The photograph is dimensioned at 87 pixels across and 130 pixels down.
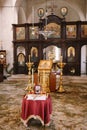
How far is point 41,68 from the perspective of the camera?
9148mm

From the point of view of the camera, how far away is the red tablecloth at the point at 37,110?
5234 mm

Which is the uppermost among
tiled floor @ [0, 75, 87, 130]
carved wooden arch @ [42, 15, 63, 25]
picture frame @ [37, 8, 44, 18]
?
picture frame @ [37, 8, 44, 18]

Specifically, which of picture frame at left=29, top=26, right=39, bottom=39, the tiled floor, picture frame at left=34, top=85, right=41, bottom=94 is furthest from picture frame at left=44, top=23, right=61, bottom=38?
picture frame at left=34, top=85, right=41, bottom=94

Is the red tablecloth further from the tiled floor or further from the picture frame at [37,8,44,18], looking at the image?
the picture frame at [37,8,44,18]

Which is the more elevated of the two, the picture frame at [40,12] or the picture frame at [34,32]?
the picture frame at [40,12]

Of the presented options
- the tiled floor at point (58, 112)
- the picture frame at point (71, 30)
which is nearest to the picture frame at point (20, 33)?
the picture frame at point (71, 30)

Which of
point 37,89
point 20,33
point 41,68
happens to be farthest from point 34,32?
point 37,89

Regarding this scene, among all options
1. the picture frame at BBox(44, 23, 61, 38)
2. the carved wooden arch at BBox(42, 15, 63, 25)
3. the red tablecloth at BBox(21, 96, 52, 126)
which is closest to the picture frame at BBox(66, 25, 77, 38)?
the picture frame at BBox(44, 23, 61, 38)

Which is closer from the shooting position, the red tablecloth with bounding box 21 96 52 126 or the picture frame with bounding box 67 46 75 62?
the red tablecloth with bounding box 21 96 52 126

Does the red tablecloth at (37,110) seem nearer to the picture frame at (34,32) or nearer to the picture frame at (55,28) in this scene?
the picture frame at (55,28)

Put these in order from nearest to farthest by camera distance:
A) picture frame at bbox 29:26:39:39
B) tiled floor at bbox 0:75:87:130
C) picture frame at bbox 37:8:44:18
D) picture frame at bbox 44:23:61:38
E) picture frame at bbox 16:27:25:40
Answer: tiled floor at bbox 0:75:87:130 < picture frame at bbox 44:23:61:38 < picture frame at bbox 29:26:39:39 < picture frame at bbox 16:27:25:40 < picture frame at bbox 37:8:44:18

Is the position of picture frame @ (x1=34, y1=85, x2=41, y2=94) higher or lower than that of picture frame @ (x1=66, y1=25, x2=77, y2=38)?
lower

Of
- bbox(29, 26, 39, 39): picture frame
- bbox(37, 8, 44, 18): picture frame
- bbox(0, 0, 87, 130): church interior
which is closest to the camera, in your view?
bbox(0, 0, 87, 130): church interior

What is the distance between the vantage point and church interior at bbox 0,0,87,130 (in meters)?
5.55
